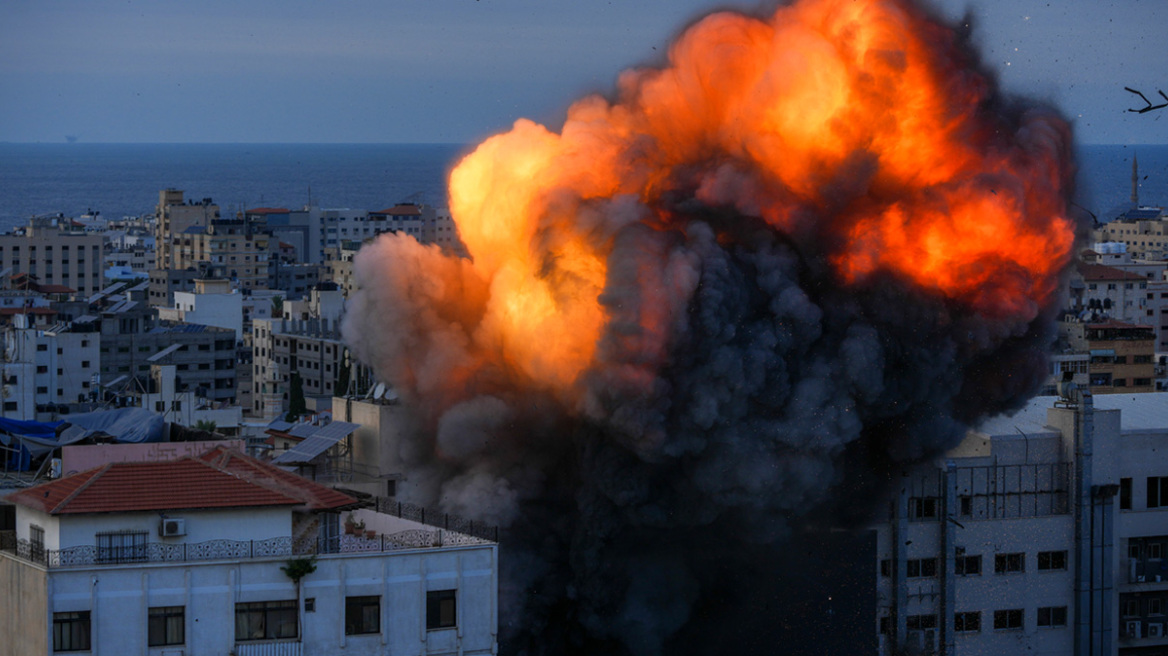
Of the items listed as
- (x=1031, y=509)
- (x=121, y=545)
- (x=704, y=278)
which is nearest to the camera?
(x=121, y=545)

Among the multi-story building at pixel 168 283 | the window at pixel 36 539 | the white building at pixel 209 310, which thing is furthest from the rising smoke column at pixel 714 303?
the multi-story building at pixel 168 283

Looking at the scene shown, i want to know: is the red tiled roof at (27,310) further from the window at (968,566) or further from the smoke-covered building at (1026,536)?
the window at (968,566)

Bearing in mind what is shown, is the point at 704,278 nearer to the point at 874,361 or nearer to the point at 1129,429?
the point at 874,361

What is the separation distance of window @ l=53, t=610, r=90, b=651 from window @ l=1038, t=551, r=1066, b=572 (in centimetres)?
2227

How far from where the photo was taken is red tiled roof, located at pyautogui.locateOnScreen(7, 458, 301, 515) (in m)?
29.3

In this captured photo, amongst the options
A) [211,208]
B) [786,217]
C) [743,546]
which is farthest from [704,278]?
[211,208]

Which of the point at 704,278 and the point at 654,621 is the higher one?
the point at 704,278

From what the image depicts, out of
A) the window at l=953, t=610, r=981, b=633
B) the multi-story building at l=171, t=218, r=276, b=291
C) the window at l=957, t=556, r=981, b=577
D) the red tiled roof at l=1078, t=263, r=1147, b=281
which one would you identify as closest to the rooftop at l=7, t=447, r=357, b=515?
the window at l=957, t=556, r=981, b=577

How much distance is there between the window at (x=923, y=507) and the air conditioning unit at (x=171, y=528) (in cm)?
1775

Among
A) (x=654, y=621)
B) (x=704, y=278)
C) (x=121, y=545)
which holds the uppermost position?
(x=704, y=278)

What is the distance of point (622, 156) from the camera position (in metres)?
39.5

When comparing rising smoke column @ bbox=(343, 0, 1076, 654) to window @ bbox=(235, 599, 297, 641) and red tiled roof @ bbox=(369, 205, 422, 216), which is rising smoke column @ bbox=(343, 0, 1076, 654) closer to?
window @ bbox=(235, 599, 297, 641)

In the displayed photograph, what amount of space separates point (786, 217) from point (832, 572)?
23.4 feet

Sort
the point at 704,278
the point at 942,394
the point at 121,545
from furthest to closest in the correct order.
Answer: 1. the point at 942,394
2. the point at 704,278
3. the point at 121,545
